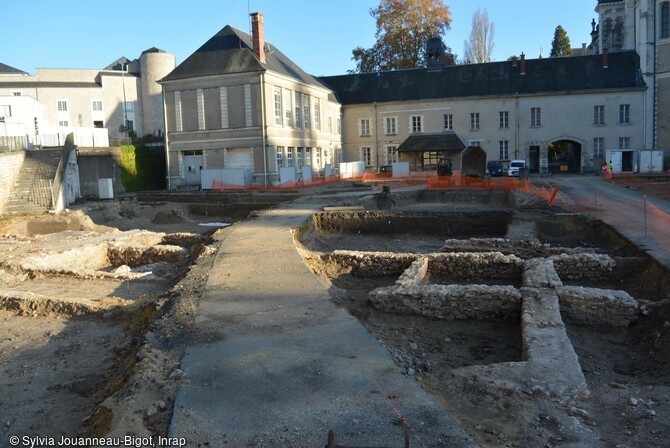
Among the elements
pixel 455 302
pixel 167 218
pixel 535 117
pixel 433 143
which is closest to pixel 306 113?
pixel 433 143

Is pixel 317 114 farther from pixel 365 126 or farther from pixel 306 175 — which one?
pixel 365 126

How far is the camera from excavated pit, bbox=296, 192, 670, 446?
5812 millimetres

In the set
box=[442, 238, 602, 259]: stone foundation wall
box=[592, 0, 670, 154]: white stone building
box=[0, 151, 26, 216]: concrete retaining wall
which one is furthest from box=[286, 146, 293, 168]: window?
box=[592, 0, 670, 154]: white stone building

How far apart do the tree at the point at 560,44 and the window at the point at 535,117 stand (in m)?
32.2

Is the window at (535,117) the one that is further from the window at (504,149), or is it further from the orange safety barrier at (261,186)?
the orange safety barrier at (261,186)

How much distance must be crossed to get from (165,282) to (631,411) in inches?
413

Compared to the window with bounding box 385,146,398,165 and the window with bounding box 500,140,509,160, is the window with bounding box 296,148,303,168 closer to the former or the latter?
the window with bounding box 385,146,398,165

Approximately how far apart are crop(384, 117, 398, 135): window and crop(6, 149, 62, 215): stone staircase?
2793cm

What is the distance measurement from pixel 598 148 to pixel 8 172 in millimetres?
41144

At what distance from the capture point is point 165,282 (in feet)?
44.7

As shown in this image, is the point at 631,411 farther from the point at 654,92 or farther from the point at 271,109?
the point at 654,92

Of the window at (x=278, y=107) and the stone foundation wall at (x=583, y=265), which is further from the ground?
the window at (x=278, y=107)

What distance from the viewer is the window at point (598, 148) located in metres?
45.2

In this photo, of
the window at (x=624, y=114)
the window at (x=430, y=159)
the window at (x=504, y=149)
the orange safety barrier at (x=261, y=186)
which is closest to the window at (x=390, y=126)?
the window at (x=430, y=159)
